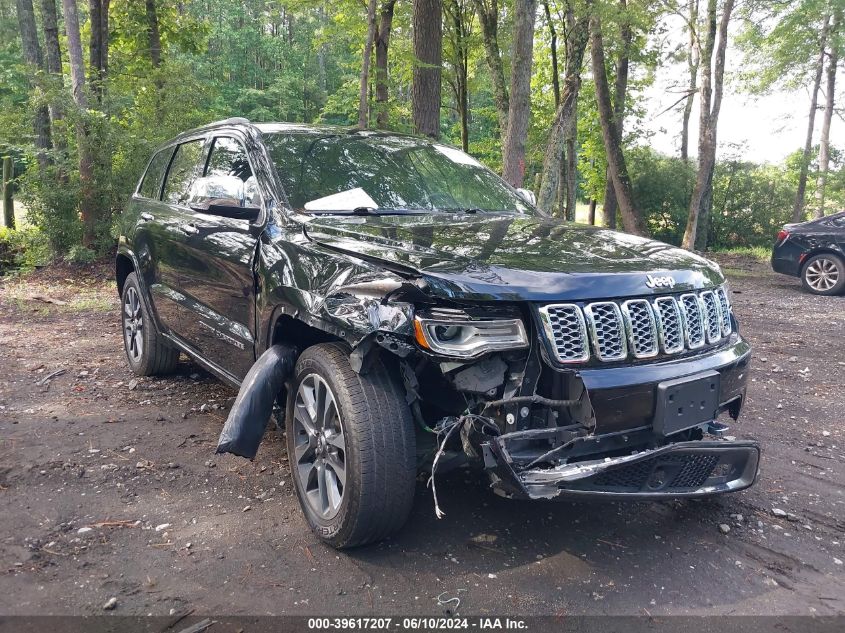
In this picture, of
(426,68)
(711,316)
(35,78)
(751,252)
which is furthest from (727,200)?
(711,316)

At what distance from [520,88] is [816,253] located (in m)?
6.05

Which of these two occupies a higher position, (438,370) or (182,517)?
(438,370)

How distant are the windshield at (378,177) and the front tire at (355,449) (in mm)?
1038

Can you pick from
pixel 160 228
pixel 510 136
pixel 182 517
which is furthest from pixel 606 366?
pixel 510 136

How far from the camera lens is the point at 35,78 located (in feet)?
37.2

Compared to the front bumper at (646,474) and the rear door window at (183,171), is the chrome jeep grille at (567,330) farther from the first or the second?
the rear door window at (183,171)

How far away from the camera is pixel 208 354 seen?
169 inches

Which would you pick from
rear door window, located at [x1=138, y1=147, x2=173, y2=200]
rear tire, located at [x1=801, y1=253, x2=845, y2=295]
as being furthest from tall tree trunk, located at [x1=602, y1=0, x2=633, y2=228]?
rear door window, located at [x1=138, y1=147, x2=173, y2=200]

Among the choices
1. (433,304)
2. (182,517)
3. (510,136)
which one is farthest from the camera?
(510,136)

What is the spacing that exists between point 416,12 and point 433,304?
8.82 m

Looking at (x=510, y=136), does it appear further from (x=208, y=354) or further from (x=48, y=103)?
(x=48, y=103)

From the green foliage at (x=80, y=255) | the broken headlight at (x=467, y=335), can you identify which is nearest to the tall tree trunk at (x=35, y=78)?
the green foliage at (x=80, y=255)

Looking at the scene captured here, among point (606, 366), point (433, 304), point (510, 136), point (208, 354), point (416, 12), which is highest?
point (416, 12)

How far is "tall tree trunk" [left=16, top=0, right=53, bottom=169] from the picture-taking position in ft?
37.6
